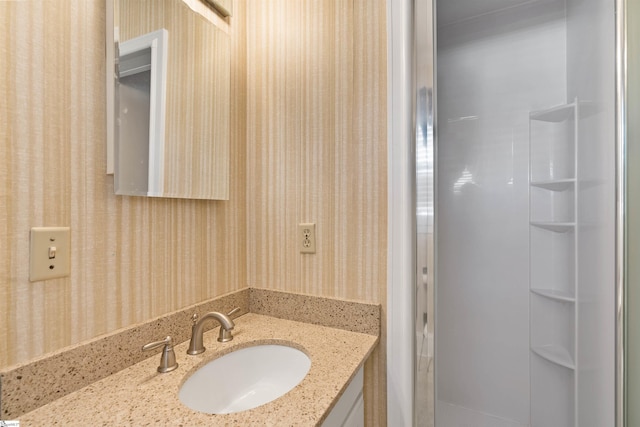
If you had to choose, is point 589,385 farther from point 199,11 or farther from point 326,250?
point 199,11

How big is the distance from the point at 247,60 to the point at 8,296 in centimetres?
105

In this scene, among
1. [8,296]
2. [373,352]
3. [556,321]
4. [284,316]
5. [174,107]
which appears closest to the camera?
[8,296]

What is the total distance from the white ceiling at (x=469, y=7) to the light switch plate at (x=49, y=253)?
1.78 m

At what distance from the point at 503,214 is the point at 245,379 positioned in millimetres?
1515

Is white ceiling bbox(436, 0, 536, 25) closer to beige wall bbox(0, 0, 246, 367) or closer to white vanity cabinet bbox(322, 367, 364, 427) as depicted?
beige wall bbox(0, 0, 246, 367)

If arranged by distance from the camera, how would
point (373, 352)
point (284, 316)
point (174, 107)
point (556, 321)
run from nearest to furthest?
→ 1. point (174, 107)
2. point (373, 352)
3. point (284, 316)
4. point (556, 321)

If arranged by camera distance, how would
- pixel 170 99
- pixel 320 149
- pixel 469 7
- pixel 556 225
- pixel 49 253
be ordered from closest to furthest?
pixel 49 253 → pixel 170 99 → pixel 320 149 → pixel 556 225 → pixel 469 7

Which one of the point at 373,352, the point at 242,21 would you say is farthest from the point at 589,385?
the point at 242,21

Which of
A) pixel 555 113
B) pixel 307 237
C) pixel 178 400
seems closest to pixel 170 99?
pixel 307 237

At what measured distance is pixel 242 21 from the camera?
1188mm

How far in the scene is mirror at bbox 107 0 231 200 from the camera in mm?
765

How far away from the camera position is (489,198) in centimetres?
167

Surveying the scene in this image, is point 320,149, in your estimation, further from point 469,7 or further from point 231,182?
point 469,7

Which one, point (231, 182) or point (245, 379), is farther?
point (231, 182)
